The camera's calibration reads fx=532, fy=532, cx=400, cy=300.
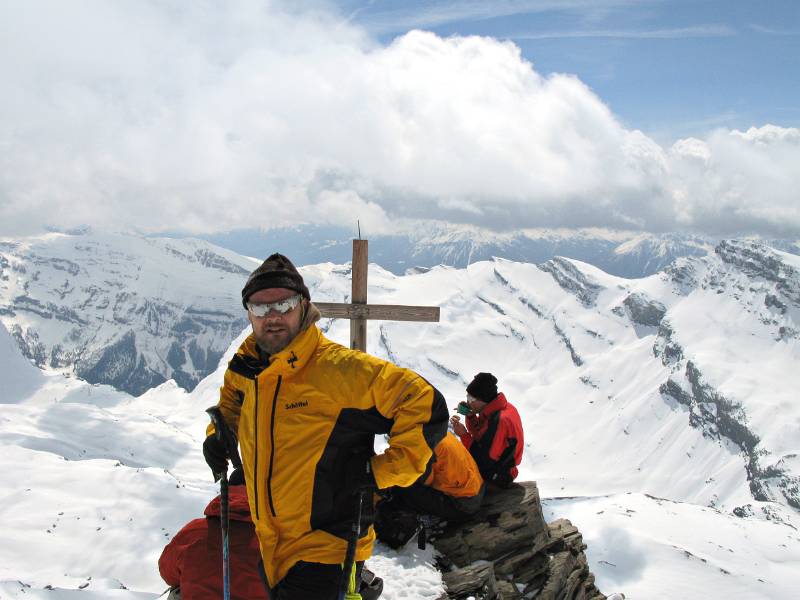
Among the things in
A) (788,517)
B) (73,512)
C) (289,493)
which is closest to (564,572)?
(289,493)

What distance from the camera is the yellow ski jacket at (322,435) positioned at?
16.4 ft

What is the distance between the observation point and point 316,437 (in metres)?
5.08

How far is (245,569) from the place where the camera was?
636cm

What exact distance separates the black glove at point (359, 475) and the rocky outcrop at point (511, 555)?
14.2 feet

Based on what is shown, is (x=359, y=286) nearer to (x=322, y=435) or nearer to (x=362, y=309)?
(x=362, y=309)

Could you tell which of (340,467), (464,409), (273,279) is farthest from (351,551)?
(464,409)

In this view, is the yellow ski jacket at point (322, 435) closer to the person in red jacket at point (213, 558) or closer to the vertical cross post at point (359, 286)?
the person in red jacket at point (213, 558)

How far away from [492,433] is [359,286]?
4.30 m

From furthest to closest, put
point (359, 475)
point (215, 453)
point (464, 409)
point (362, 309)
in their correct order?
point (362, 309) < point (464, 409) < point (215, 453) < point (359, 475)

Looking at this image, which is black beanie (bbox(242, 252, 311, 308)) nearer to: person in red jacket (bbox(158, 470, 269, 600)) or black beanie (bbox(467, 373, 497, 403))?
person in red jacket (bbox(158, 470, 269, 600))

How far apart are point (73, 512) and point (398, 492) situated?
94.5 m

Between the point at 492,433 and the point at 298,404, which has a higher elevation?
the point at 298,404

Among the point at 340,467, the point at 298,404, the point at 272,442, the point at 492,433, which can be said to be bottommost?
the point at 492,433

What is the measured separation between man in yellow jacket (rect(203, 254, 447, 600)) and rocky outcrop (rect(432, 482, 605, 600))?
4.16m
